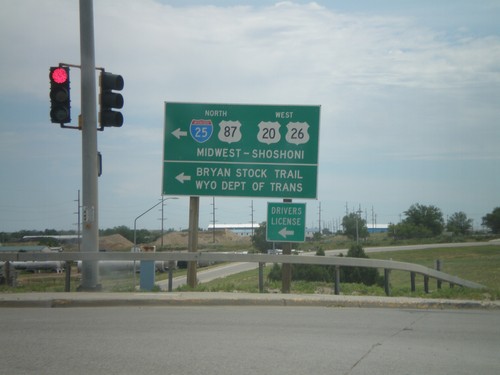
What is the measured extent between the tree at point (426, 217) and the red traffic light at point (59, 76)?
97715mm

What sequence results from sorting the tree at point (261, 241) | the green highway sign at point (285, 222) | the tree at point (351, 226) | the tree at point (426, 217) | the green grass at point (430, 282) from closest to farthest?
the green grass at point (430, 282), the green highway sign at point (285, 222), the tree at point (261, 241), the tree at point (351, 226), the tree at point (426, 217)

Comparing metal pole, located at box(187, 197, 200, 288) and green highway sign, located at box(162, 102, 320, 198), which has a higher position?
green highway sign, located at box(162, 102, 320, 198)

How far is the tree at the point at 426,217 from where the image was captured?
106688 mm

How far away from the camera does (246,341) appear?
29.7ft

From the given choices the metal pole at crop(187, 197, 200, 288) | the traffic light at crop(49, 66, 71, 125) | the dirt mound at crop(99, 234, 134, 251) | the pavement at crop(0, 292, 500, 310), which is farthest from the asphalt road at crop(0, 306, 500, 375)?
the dirt mound at crop(99, 234, 134, 251)

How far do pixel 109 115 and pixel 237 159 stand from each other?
12.6 ft

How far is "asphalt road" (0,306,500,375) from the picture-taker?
7.55m

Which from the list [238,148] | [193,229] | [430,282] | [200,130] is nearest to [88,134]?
[200,130]

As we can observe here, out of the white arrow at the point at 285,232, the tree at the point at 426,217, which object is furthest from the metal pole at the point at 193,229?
the tree at the point at 426,217

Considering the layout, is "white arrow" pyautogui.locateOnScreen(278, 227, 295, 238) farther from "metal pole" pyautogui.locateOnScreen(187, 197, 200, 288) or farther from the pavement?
the pavement

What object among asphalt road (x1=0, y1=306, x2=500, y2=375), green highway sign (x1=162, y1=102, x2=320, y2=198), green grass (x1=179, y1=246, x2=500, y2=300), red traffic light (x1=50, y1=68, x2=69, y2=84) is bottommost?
green grass (x1=179, y1=246, x2=500, y2=300)

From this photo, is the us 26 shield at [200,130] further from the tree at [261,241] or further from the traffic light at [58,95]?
the tree at [261,241]

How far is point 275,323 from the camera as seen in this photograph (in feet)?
34.9

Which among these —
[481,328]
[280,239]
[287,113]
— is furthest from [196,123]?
[481,328]
